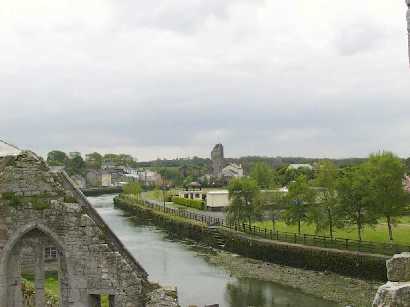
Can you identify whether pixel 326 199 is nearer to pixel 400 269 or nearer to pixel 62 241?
pixel 62 241

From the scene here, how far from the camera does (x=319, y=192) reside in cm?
3694

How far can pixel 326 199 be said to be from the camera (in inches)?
1335

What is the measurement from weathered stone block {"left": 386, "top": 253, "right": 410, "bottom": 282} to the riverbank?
19.0 m

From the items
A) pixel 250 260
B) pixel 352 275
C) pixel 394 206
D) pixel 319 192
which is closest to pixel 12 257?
pixel 352 275

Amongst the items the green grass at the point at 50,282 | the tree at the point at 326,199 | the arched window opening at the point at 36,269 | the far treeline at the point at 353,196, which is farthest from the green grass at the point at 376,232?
the arched window opening at the point at 36,269

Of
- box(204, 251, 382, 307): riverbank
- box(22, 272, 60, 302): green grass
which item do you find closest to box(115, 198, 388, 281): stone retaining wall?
box(204, 251, 382, 307): riverbank

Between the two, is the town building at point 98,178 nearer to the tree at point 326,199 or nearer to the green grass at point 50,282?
the tree at point 326,199

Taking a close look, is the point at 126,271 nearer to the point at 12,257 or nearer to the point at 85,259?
the point at 85,259

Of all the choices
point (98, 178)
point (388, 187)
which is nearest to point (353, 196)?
point (388, 187)

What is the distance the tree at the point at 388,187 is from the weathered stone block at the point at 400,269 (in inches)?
1024

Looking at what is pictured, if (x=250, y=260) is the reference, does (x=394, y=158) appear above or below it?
above

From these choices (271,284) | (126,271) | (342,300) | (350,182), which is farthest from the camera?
(350,182)

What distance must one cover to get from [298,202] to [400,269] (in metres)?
30.9

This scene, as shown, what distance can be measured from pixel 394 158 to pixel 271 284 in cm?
1107
